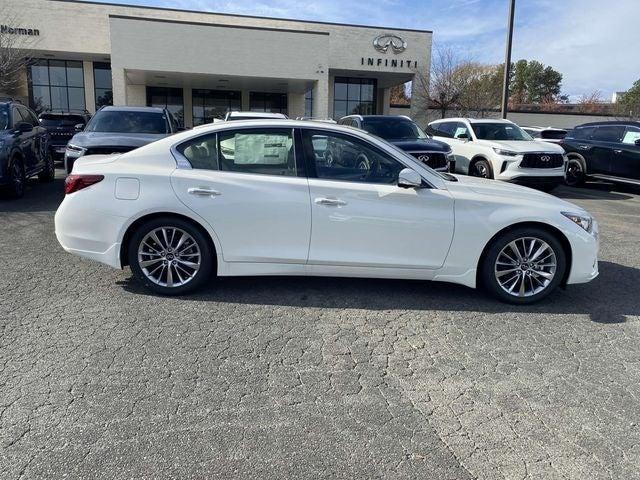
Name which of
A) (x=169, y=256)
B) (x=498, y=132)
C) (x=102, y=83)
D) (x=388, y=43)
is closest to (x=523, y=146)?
(x=498, y=132)

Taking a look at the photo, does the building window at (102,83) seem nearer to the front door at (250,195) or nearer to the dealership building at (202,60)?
the dealership building at (202,60)

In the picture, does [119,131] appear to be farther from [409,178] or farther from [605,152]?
[605,152]

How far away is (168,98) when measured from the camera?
3225cm

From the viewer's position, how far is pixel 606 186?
15703 mm

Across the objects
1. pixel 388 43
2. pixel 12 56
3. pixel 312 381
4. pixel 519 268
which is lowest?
pixel 312 381

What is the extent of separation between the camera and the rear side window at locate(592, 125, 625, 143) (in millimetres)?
13695

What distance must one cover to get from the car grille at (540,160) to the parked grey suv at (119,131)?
7844 millimetres

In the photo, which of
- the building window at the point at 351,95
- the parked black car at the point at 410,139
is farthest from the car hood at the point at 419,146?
the building window at the point at 351,95

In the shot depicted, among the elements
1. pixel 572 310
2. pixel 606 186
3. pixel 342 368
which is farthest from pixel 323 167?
pixel 606 186

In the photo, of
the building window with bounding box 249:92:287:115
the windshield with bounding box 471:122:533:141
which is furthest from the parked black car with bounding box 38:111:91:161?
the building window with bounding box 249:92:287:115

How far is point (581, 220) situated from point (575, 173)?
36.0 ft

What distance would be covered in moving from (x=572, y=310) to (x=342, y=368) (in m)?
2.54

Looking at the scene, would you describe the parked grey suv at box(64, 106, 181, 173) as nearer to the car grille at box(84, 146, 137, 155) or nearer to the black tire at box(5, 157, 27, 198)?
the car grille at box(84, 146, 137, 155)

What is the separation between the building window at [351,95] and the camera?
34625 millimetres
